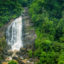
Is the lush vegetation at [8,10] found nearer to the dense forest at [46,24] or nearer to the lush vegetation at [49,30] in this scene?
the dense forest at [46,24]

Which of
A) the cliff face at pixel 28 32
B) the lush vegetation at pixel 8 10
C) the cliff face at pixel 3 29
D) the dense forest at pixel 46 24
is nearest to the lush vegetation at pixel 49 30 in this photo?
the dense forest at pixel 46 24

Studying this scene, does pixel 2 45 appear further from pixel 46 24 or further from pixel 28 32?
pixel 46 24

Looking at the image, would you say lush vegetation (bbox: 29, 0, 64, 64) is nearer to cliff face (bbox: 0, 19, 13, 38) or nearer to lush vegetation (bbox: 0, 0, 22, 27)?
lush vegetation (bbox: 0, 0, 22, 27)

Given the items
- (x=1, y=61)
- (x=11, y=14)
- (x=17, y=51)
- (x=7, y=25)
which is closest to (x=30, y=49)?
(x=17, y=51)

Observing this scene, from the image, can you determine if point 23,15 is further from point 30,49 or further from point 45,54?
point 45,54

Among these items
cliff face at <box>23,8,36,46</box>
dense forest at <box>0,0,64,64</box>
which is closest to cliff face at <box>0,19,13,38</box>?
dense forest at <box>0,0,64,64</box>

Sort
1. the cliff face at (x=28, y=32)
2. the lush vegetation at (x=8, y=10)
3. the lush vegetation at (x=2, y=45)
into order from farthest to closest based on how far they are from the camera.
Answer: the lush vegetation at (x=8, y=10) < the cliff face at (x=28, y=32) < the lush vegetation at (x=2, y=45)

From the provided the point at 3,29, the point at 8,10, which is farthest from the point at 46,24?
the point at 8,10
